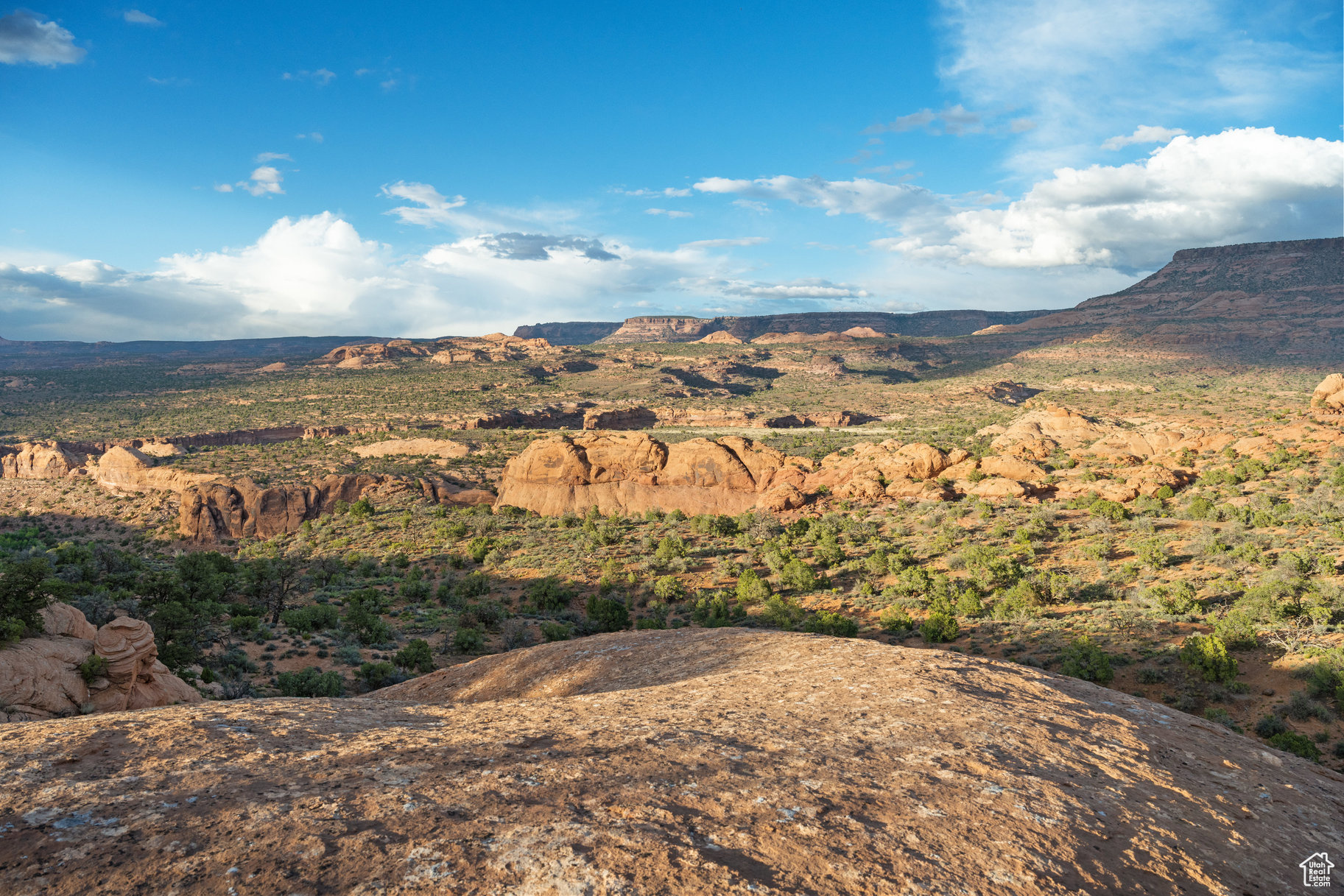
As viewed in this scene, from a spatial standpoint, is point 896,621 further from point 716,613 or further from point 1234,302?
point 1234,302

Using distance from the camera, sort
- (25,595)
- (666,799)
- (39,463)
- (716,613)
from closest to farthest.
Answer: (666,799), (25,595), (716,613), (39,463)

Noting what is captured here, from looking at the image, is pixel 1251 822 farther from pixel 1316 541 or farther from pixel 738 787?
pixel 1316 541

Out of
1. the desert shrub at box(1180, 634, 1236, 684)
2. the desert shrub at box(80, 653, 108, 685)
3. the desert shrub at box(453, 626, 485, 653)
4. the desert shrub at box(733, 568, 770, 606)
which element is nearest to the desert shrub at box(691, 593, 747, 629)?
the desert shrub at box(733, 568, 770, 606)

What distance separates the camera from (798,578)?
25.4 m

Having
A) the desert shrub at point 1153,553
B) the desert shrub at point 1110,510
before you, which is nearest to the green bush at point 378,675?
the desert shrub at point 1153,553

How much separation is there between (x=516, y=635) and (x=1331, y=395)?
52.4 meters

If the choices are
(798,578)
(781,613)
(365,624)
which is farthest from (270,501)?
(781,613)

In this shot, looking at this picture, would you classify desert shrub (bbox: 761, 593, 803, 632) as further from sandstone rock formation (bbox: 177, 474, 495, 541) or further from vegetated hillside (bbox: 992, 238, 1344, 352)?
vegetated hillside (bbox: 992, 238, 1344, 352)

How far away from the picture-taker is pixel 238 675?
1802 centimetres

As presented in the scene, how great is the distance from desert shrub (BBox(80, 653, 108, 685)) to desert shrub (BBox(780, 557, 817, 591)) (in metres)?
20.5

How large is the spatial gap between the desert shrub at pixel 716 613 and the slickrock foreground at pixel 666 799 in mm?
14379

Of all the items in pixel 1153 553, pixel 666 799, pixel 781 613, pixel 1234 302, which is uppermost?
pixel 1234 302

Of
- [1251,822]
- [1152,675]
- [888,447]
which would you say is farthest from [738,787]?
[888,447]

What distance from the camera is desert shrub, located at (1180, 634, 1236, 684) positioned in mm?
13625
